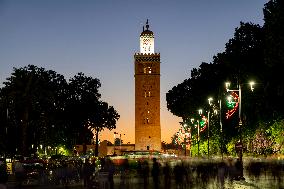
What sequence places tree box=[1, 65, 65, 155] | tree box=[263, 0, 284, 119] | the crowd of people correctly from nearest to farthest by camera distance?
the crowd of people < tree box=[263, 0, 284, 119] < tree box=[1, 65, 65, 155]

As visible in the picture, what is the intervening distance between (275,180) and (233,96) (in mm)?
12976

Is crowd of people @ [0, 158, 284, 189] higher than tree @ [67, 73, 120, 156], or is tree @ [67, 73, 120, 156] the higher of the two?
tree @ [67, 73, 120, 156]

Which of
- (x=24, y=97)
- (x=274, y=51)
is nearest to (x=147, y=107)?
(x=24, y=97)

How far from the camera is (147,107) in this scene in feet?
484

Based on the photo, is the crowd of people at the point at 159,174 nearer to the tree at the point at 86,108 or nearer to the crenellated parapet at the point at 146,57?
the tree at the point at 86,108

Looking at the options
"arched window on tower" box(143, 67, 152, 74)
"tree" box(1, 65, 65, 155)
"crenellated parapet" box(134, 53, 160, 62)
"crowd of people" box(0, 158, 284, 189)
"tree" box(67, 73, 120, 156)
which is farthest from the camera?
"crenellated parapet" box(134, 53, 160, 62)

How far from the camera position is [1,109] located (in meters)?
91.4

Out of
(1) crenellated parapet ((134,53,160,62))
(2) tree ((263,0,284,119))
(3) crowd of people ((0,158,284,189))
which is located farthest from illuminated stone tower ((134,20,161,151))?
(3) crowd of people ((0,158,284,189))

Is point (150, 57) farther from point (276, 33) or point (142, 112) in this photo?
point (276, 33)

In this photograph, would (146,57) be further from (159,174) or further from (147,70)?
(159,174)

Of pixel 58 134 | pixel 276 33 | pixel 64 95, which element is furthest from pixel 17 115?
pixel 276 33

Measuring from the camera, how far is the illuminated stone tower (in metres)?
146

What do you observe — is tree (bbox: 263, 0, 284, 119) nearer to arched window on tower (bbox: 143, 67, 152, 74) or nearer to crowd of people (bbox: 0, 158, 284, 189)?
crowd of people (bbox: 0, 158, 284, 189)

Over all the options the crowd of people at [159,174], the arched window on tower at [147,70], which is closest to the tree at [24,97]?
the crowd of people at [159,174]
